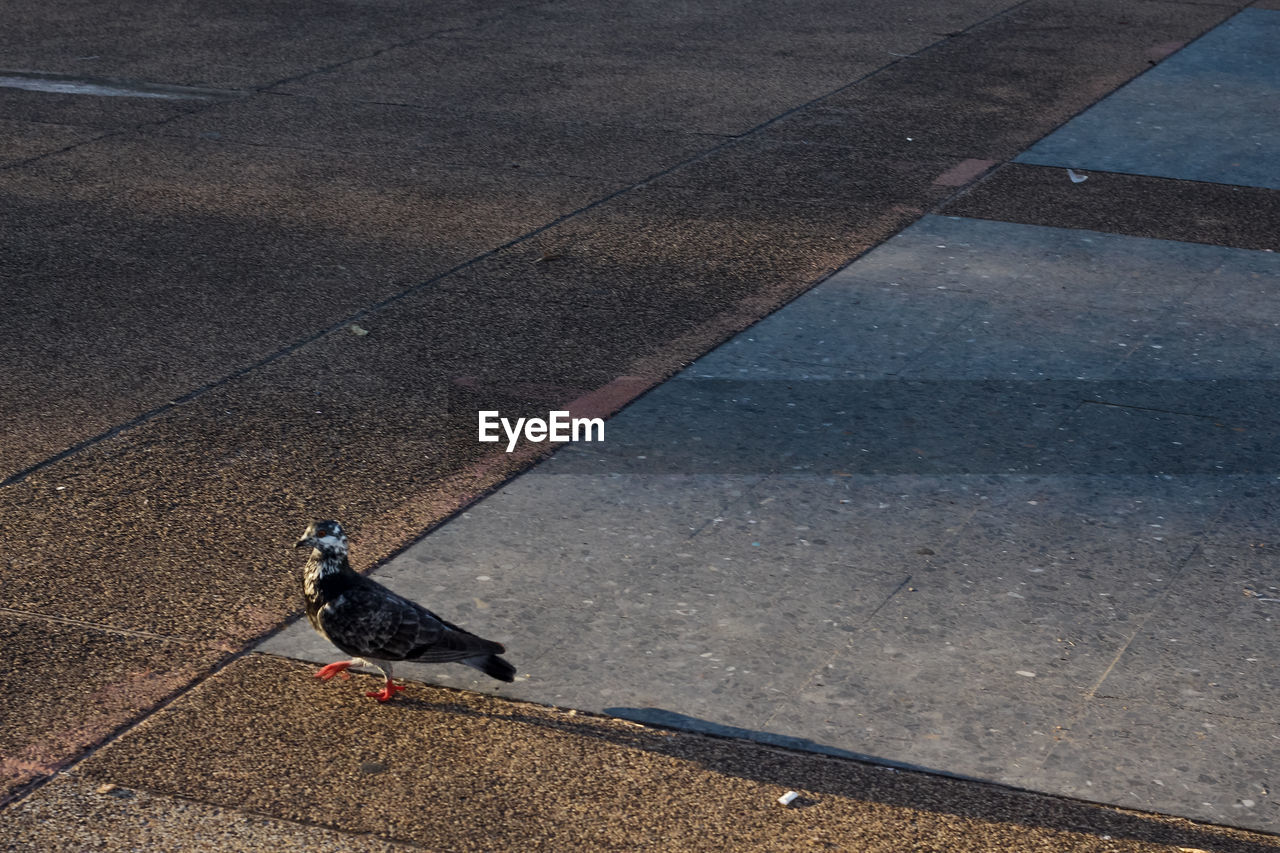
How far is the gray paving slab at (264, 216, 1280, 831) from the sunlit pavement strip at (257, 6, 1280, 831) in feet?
0.04

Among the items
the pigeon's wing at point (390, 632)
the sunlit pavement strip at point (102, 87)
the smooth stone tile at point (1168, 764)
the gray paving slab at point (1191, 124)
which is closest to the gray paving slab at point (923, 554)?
the smooth stone tile at point (1168, 764)

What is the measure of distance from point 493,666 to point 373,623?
1.27ft

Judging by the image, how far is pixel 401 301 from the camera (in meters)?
8.07

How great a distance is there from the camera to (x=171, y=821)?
13.6ft

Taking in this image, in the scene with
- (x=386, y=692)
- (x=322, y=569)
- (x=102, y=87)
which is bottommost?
(x=386, y=692)

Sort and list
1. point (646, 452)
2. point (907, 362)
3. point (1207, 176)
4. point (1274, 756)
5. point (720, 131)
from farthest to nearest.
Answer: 1. point (720, 131)
2. point (1207, 176)
3. point (907, 362)
4. point (646, 452)
5. point (1274, 756)

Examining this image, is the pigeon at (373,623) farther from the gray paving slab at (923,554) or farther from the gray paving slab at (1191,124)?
the gray paving slab at (1191,124)

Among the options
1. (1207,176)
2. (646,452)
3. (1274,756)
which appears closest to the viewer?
(1274,756)

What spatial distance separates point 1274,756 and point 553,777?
6.99 ft

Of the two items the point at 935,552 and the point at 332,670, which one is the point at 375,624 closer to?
the point at 332,670

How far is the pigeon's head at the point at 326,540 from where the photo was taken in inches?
184

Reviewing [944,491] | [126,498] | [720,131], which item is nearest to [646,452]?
[944,491]

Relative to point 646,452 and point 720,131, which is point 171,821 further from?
point 720,131

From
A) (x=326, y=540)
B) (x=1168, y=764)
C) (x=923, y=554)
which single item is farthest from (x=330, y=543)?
(x=1168, y=764)
